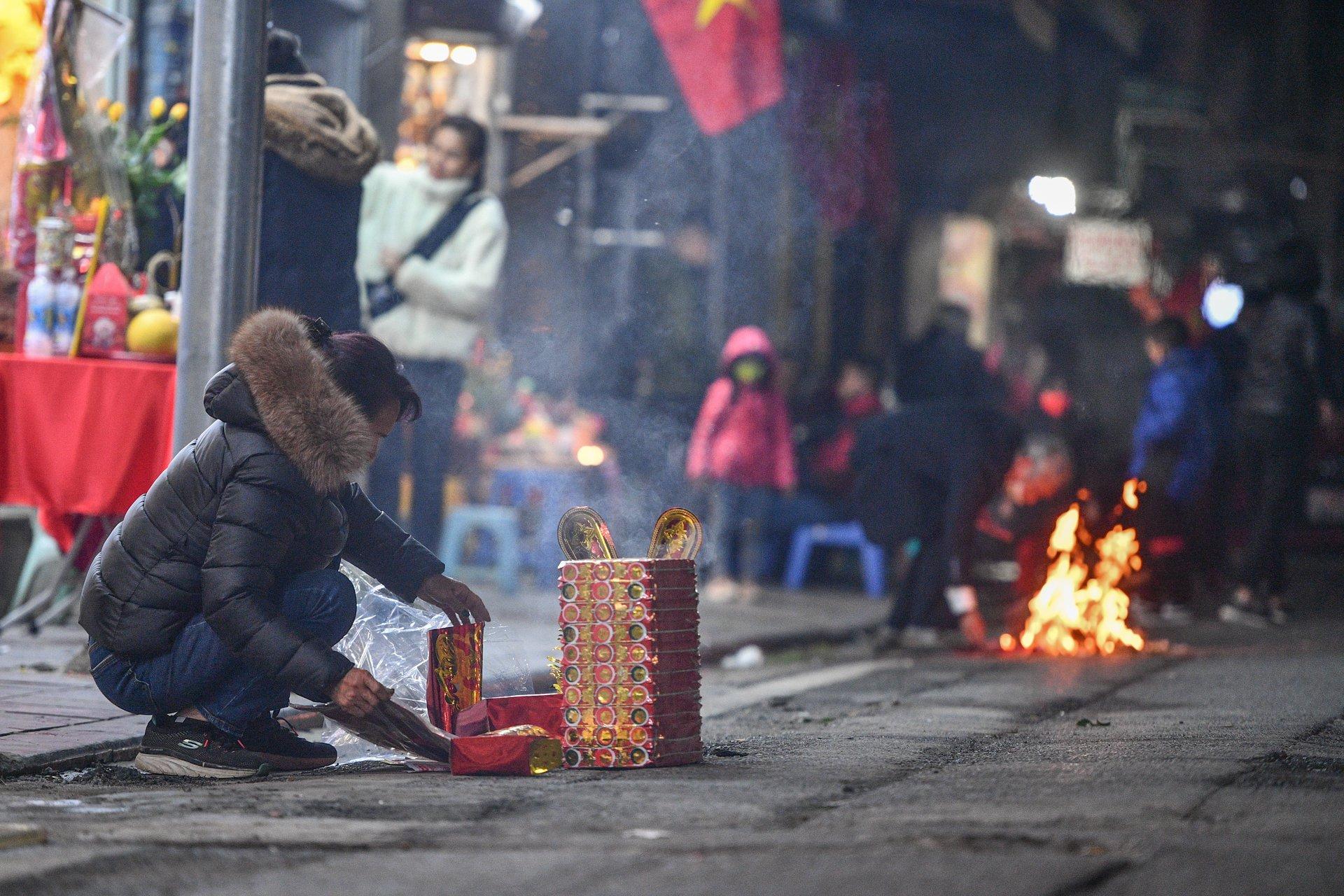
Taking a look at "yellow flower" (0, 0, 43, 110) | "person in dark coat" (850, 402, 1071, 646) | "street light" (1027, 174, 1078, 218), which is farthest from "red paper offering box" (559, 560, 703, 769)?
"street light" (1027, 174, 1078, 218)

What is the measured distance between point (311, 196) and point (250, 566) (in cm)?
281

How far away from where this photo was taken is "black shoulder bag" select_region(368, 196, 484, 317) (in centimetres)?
894

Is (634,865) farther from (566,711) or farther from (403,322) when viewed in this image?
(403,322)

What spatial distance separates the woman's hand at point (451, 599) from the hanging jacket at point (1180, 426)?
7181mm

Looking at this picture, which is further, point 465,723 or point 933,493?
point 933,493

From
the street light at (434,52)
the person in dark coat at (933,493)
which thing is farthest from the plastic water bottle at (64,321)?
the street light at (434,52)

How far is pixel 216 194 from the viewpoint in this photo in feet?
20.7

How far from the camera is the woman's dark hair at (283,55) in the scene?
7.39 meters

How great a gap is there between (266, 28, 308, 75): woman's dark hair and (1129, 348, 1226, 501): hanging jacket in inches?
249

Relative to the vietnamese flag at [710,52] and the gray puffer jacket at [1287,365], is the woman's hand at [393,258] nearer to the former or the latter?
the vietnamese flag at [710,52]

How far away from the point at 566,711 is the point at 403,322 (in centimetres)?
436

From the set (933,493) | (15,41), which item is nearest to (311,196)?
(15,41)

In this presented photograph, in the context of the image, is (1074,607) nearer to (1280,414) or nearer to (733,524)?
(1280,414)

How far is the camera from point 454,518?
11672 millimetres
